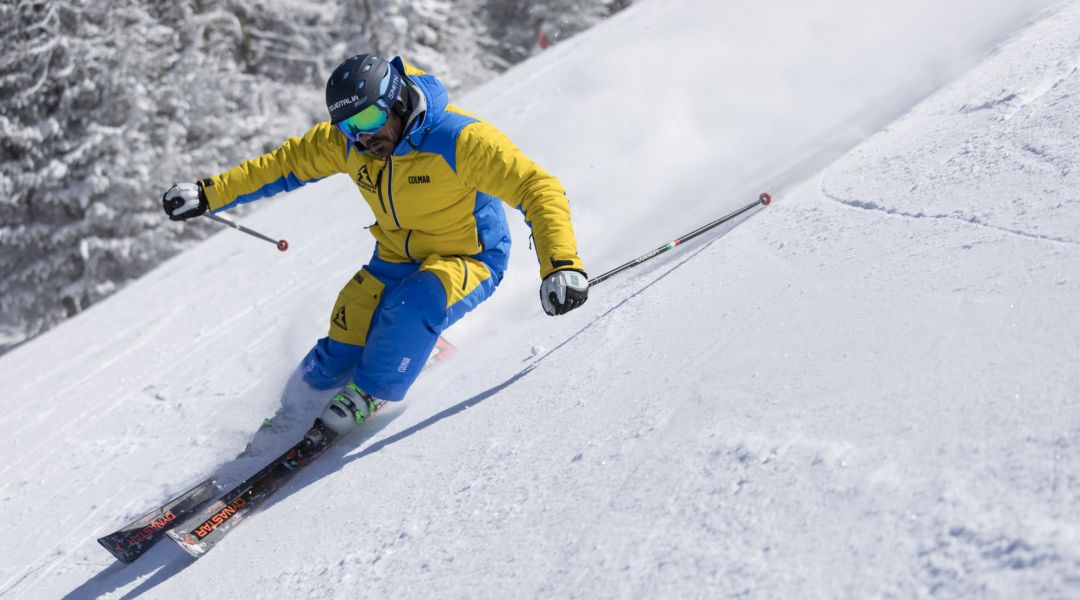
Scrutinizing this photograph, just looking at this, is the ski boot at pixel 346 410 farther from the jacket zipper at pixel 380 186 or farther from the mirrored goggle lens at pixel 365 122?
the mirrored goggle lens at pixel 365 122

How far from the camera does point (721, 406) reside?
8.09ft

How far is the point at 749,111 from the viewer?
25.0ft

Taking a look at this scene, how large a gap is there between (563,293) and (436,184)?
1.03 m

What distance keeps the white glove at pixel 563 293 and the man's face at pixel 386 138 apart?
1.09 m

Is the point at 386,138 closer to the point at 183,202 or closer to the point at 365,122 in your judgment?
the point at 365,122

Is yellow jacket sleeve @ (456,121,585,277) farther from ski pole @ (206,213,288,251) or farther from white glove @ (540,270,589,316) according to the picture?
ski pole @ (206,213,288,251)


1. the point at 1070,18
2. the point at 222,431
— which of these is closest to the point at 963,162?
the point at 1070,18

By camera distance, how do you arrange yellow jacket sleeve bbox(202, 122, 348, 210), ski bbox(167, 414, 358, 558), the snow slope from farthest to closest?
yellow jacket sleeve bbox(202, 122, 348, 210)
ski bbox(167, 414, 358, 558)
the snow slope

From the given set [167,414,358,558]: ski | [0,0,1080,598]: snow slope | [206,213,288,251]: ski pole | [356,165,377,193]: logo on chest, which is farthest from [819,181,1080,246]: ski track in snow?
[206,213,288,251]: ski pole

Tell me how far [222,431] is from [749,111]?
538 cm

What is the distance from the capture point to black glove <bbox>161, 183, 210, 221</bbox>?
4492 mm

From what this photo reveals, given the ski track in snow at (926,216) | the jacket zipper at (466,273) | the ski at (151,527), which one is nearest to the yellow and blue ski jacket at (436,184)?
the jacket zipper at (466,273)

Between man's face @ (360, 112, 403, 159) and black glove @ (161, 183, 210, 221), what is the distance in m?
1.29

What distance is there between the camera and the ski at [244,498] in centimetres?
334
